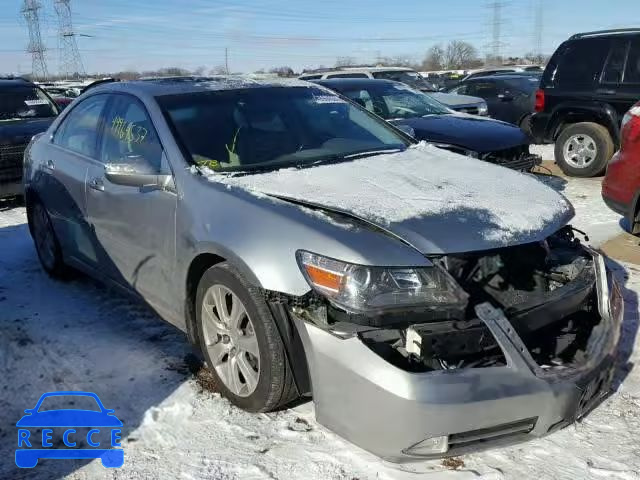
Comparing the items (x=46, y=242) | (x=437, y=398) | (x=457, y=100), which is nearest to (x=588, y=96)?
(x=457, y=100)

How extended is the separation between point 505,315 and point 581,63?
735 centimetres

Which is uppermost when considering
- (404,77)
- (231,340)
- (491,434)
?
(404,77)

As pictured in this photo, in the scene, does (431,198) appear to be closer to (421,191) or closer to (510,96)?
(421,191)

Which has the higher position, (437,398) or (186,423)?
(437,398)

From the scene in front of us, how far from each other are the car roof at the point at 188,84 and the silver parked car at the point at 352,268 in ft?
0.10

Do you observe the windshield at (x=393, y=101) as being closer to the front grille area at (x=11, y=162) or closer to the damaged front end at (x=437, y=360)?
the front grille area at (x=11, y=162)

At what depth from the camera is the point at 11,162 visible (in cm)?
786

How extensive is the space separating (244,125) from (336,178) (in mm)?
812

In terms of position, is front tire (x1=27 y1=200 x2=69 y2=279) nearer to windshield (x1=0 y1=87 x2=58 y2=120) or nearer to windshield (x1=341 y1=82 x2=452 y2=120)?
windshield (x1=0 y1=87 x2=58 y2=120)

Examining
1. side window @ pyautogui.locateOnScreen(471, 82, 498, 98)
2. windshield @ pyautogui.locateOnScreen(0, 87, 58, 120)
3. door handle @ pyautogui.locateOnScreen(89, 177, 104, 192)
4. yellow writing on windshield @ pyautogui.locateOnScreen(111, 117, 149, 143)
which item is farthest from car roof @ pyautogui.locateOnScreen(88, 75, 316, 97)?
side window @ pyautogui.locateOnScreen(471, 82, 498, 98)

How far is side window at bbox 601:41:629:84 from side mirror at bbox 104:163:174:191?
23.3ft

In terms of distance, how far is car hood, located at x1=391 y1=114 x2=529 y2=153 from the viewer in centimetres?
680

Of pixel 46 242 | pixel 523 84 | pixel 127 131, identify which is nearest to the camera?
pixel 127 131

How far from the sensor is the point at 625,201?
522cm
